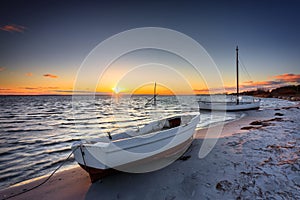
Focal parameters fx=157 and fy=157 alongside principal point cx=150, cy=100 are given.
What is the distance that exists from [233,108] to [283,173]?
17800mm

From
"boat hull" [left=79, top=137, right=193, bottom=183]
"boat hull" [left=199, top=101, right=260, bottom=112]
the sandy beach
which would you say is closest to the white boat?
"boat hull" [left=79, top=137, right=193, bottom=183]

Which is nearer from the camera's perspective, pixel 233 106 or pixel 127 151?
pixel 127 151

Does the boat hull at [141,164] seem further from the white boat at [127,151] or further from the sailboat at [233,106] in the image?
the sailboat at [233,106]

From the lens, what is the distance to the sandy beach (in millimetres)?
3447

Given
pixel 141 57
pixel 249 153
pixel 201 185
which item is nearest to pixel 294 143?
pixel 249 153

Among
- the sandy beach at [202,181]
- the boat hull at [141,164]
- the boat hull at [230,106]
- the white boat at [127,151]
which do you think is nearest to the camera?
the sandy beach at [202,181]

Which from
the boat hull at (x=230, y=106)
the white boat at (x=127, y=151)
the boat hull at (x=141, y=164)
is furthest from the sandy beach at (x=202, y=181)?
the boat hull at (x=230, y=106)

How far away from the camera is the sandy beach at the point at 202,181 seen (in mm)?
3447

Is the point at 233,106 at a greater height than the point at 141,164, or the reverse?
the point at 233,106

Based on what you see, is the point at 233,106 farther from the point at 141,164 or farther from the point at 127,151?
the point at 127,151

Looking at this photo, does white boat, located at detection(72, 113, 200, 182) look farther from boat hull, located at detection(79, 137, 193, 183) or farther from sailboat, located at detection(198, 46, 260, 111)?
sailboat, located at detection(198, 46, 260, 111)

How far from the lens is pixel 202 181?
155 inches

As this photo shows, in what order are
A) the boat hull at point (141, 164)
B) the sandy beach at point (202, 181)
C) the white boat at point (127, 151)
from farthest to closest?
the boat hull at point (141, 164) < the white boat at point (127, 151) < the sandy beach at point (202, 181)

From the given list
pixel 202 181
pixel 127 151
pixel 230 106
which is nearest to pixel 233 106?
pixel 230 106
